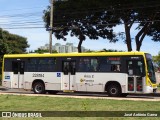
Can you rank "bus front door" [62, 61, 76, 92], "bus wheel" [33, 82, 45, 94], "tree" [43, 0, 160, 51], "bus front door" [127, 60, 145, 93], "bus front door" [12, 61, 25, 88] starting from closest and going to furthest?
"bus front door" [127, 60, 145, 93], "bus front door" [62, 61, 76, 92], "bus wheel" [33, 82, 45, 94], "bus front door" [12, 61, 25, 88], "tree" [43, 0, 160, 51]

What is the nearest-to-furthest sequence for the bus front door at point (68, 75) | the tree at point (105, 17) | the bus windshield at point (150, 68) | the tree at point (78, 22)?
the bus windshield at point (150, 68) → the bus front door at point (68, 75) → the tree at point (105, 17) → the tree at point (78, 22)

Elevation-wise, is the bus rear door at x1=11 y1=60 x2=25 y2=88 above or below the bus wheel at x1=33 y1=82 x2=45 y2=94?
above

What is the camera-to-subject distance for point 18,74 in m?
27.4

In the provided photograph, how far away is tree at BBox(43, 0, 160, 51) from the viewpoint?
36.8m

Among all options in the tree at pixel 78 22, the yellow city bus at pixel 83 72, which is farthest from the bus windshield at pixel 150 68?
the tree at pixel 78 22

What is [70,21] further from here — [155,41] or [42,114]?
[42,114]

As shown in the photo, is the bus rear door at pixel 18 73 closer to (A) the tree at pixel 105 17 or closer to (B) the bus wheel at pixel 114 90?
(B) the bus wheel at pixel 114 90

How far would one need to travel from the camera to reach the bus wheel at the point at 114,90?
23594 millimetres

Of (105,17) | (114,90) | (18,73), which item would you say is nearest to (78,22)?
(105,17)

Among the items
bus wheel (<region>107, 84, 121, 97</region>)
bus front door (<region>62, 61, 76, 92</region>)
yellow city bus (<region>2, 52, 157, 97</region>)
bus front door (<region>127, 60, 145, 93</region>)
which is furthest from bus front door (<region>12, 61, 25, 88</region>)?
bus front door (<region>127, 60, 145, 93</region>)

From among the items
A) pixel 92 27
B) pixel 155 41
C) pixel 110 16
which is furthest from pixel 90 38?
pixel 155 41

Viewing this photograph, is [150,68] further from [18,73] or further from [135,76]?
[18,73]

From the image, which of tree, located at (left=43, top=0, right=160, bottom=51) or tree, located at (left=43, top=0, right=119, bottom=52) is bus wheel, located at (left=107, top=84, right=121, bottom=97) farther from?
tree, located at (left=43, top=0, right=119, bottom=52)

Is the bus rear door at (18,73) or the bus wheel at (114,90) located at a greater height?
the bus rear door at (18,73)
